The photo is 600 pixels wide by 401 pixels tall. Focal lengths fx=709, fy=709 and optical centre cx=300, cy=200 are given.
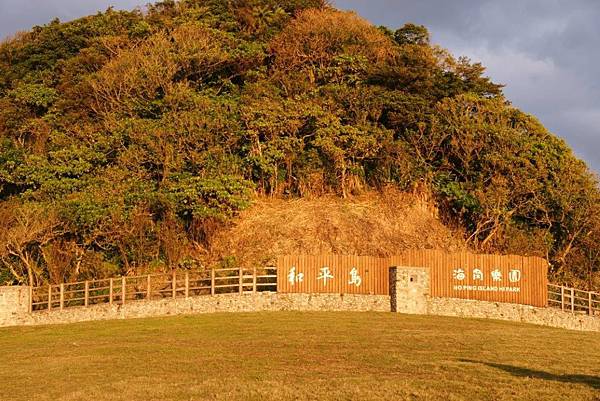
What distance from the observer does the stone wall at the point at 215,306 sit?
2955 cm

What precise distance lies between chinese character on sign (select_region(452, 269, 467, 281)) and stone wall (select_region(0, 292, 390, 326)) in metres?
3.70

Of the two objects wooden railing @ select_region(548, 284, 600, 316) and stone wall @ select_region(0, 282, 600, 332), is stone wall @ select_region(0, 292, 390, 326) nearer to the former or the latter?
stone wall @ select_region(0, 282, 600, 332)

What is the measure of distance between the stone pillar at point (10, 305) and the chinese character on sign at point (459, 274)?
61.4 ft

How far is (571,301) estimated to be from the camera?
33.1 meters

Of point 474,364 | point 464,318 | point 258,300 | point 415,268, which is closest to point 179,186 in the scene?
point 258,300

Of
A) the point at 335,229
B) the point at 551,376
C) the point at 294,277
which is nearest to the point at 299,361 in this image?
the point at 551,376

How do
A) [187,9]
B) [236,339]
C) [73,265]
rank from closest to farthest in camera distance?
1. [236,339]
2. [73,265]
3. [187,9]

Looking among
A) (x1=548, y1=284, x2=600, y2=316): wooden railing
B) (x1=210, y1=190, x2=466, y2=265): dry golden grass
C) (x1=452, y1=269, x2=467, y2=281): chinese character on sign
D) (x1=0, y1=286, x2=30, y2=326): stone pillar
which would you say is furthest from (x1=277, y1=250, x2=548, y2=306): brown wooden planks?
(x1=0, y1=286, x2=30, y2=326): stone pillar

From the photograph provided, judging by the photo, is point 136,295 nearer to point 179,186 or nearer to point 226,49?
point 179,186

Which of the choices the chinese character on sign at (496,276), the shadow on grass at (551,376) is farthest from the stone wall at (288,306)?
the shadow on grass at (551,376)

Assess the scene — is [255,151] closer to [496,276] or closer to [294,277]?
[294,277]

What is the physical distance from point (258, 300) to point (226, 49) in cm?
2397

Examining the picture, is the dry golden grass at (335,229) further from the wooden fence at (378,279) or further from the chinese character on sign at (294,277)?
the chinese character on sign at (294,277)

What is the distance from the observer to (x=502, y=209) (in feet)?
126
